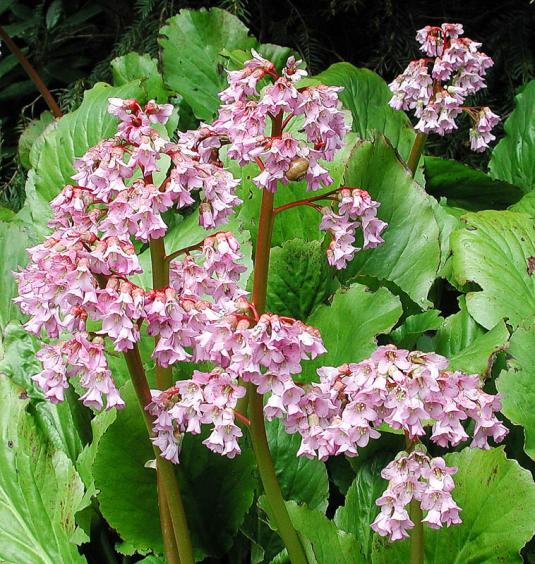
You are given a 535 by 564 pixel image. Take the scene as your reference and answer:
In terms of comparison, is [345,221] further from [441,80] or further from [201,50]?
[201,50]

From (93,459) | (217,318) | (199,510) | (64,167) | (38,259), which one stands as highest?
(38,259)

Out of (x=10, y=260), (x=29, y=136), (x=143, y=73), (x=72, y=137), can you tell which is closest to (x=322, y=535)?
(x=10, y=260)

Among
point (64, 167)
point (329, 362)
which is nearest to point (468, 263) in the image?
point (329, 362)

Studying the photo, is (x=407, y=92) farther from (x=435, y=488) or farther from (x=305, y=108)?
(x=435, y=488)

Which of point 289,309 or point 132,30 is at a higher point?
point 132,30

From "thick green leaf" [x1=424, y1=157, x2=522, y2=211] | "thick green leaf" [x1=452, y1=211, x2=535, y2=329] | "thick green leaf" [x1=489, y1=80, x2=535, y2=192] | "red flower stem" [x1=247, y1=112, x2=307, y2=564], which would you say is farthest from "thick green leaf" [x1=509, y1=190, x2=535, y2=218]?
"red flower stem" [x1=247, y1=112, x2=307, y2=564]

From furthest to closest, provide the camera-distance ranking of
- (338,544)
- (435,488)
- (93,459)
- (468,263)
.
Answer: (468,263)
(93,459)
(338,544)
(435,488)
